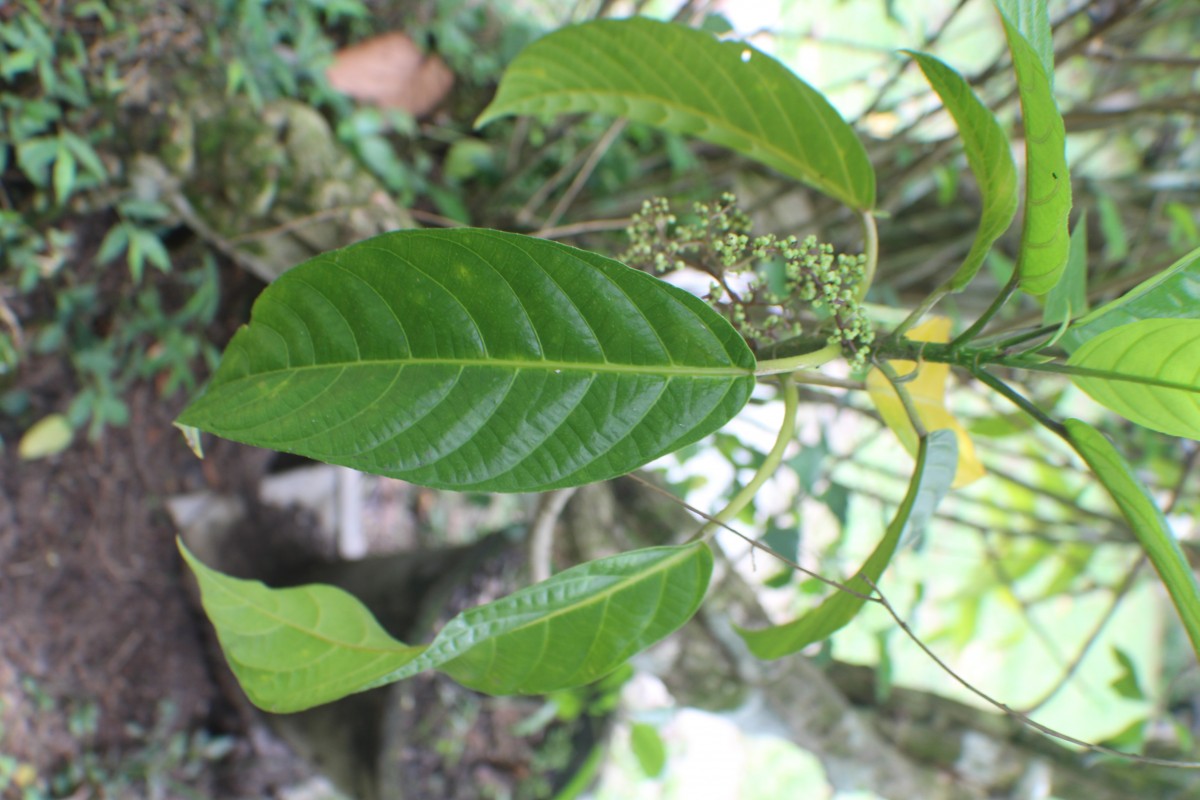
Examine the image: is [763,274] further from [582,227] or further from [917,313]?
[582,227]

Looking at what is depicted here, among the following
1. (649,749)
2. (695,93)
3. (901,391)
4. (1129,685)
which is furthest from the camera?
(649,749)

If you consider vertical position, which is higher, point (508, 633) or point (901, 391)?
point (901, 391)

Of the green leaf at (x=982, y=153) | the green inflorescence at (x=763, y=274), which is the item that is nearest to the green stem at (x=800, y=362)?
the green inflorescence at (x=763, y=274)

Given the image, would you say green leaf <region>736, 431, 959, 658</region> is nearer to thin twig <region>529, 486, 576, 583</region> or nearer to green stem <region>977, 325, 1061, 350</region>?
green stem <region>977, 325, 1061, 350</region>

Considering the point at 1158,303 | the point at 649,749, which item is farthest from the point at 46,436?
the point at 1158,303

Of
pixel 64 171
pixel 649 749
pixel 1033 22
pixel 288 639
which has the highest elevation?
pixel 1033 22

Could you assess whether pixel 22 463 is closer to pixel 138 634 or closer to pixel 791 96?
pixel 138 634

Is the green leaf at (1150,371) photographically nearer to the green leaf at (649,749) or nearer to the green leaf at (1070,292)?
the green leaf at (1070,292)
